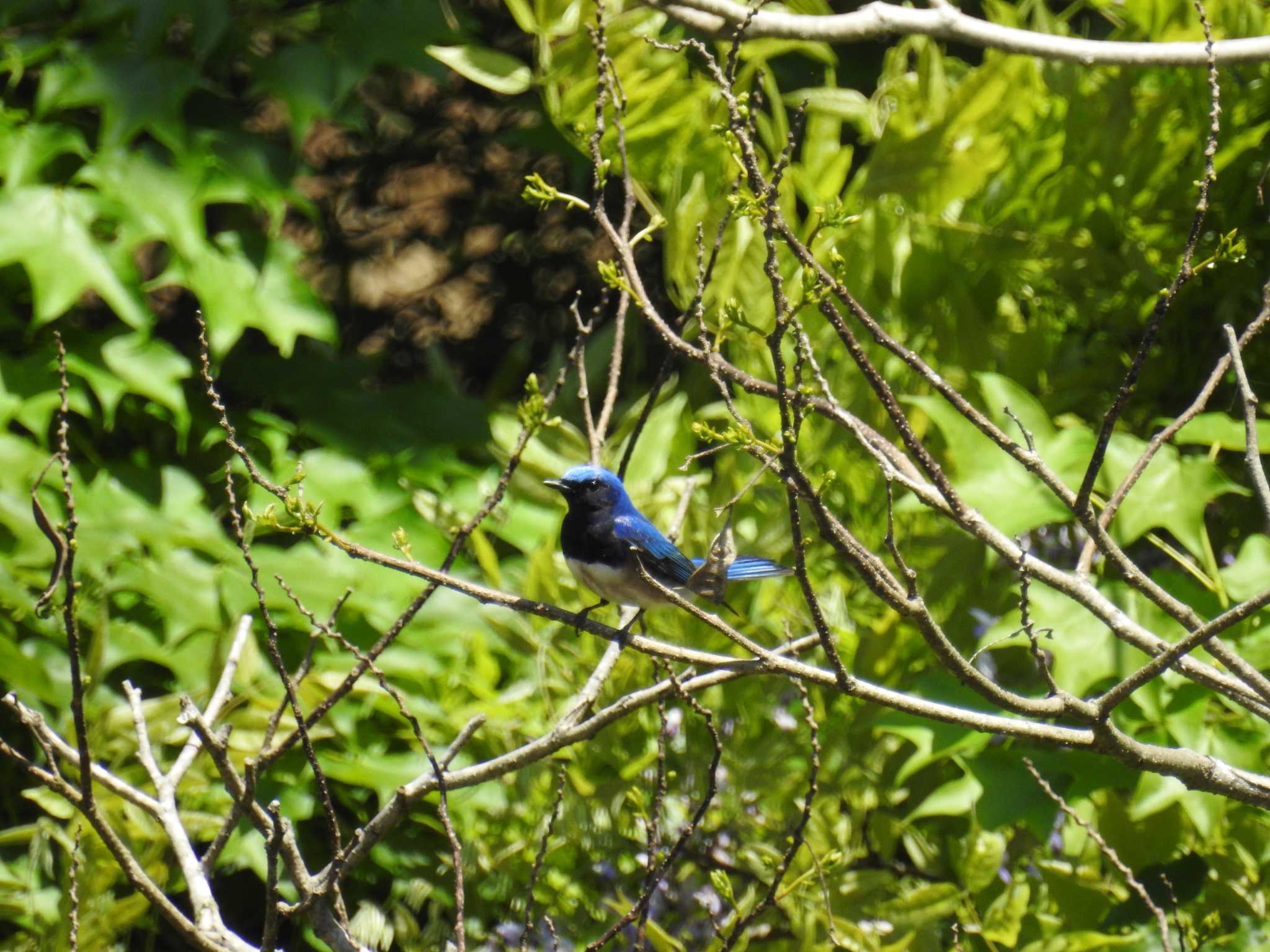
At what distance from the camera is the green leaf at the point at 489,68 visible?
2340 millimetres

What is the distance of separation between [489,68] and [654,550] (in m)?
0.93

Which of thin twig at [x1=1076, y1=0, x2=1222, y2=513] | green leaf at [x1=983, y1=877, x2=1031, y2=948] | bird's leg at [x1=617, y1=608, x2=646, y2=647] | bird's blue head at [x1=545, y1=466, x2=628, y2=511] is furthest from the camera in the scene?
bird's blue head at [x1=545, y1=466, x2=628, y2=511]

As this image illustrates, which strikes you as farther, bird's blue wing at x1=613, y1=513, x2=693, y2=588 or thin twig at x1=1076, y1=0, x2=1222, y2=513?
bird's blue wing at x1=613, y1=513, x2=693, y2=588

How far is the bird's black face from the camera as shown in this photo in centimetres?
233

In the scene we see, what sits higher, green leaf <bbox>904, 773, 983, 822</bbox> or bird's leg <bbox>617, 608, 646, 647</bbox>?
bird's leg <bbox>617, 608, 646, 647</bbox>

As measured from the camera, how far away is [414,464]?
3.03m

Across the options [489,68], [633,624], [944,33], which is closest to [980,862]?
[633,624]

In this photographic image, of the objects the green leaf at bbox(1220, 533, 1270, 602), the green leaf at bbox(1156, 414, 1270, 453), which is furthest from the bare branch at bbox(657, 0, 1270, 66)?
the green leaf at bbox(1220, 533, 1270, 602)

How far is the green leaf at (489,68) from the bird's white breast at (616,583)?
0.87 metres

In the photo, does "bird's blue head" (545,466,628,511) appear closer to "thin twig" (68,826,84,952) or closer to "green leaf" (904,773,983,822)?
"green leaf" (904,773,983,822)

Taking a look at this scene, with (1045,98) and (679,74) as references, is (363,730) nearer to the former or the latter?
(679,74)

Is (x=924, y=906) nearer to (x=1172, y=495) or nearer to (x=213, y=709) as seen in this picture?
(x=1172, y=495)

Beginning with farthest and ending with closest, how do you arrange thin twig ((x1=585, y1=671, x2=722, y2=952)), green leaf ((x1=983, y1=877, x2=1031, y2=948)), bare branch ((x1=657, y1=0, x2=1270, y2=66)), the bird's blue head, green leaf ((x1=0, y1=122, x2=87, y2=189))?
green leaf ((x1=0, y1=122, x2=87, y2=189)), the bird's blue head, green leaf ((x1=983, y1=877, x2=1031, y2=948)), bare branch ((x1=657, y1=0, x2=1270, y2=66)), thin twig ((x1=585, y1=671, x2=722, y2=952))

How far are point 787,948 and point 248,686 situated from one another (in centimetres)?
111
